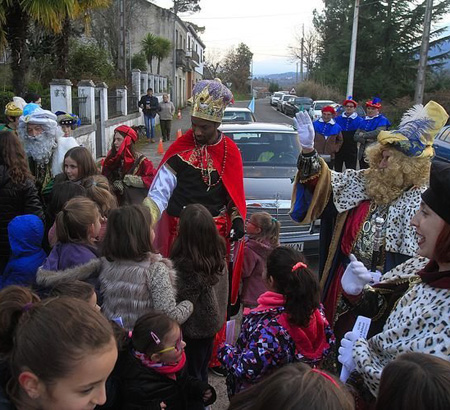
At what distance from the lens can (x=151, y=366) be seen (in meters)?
2.37

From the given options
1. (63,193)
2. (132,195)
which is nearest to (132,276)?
(63,193)

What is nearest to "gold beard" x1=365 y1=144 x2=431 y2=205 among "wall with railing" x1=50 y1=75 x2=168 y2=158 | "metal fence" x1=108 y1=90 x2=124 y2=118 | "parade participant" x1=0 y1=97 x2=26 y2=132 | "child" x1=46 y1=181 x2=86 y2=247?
"child" x1=46 y1=181 x2=86 y2=247

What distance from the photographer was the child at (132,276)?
2.71 meters

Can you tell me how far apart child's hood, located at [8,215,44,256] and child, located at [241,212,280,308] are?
1627 millimetres

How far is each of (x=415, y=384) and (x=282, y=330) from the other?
40.6 inches

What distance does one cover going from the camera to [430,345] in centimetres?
174

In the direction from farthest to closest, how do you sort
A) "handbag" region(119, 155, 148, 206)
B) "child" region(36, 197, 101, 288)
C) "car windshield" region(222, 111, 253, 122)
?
"car windshield" region(222, 111, 253, 122), "handbag" region(119, 155, 148, 206), "child" region(36, 197, 101, 288)

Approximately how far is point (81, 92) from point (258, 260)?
1080cm

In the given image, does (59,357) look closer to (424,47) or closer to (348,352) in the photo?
(348,352)

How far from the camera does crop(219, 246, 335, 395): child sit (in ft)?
7.54

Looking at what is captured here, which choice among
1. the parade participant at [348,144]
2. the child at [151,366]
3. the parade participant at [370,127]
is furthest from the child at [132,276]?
the parade participant at [348,144]

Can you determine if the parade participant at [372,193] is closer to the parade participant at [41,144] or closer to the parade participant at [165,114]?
the parade participant at [41,144]

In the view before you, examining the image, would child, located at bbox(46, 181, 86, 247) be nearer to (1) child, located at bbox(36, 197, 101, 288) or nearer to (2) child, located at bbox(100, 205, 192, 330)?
(1) child, located at bbox(36, 197, 101, 288)

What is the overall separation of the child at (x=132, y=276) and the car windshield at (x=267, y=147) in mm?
4370
